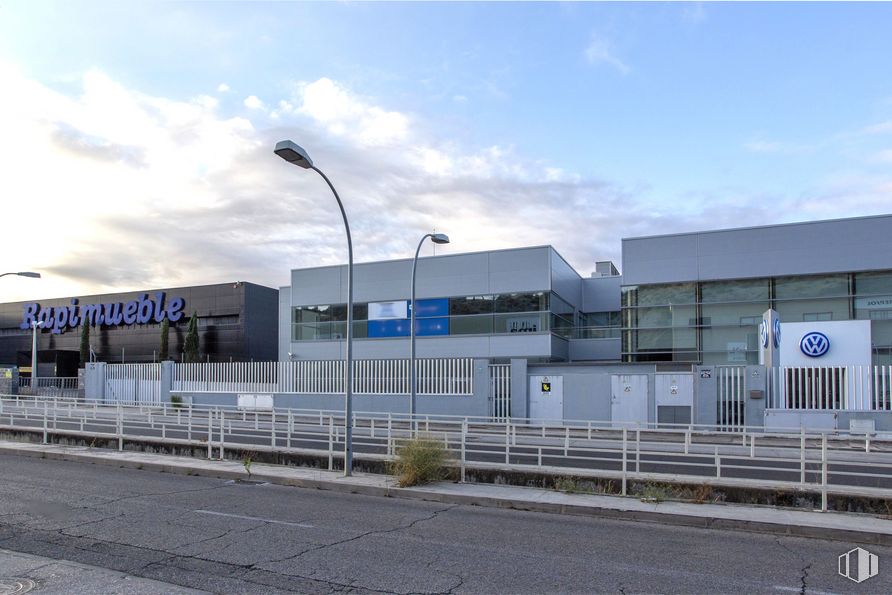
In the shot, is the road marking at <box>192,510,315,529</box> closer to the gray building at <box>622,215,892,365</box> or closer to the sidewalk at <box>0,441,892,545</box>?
the sidewalk at <box>0,441,892,545</box>

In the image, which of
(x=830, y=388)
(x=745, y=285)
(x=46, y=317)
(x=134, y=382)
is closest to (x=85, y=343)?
(x=46, y=317)

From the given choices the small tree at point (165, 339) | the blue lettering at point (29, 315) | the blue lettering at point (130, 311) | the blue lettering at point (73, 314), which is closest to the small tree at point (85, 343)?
the blue lettering at point (73, 314)

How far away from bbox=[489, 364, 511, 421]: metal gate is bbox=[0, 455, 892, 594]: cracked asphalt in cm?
1850

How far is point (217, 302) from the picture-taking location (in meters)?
56.8

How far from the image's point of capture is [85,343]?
59656 mm

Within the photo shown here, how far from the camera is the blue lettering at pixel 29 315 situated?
A: 6581cm

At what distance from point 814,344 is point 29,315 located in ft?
227

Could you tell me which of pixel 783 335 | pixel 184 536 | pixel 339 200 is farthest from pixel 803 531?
pixel 783 335

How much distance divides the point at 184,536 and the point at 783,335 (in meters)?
25.4

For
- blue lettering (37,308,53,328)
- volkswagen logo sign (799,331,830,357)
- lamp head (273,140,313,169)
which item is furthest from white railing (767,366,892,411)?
blue lettering (37,308,53,328)

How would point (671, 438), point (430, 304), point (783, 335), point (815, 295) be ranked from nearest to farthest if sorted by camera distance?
point (671, 438) → point (783, 335) → point (815, 295) → point (430, 304)

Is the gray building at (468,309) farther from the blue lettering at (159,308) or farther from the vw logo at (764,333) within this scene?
the blue lettering at (159,308)

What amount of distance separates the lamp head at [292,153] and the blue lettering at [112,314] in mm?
54218

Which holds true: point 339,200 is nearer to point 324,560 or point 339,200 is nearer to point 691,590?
point 324,560
